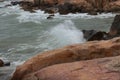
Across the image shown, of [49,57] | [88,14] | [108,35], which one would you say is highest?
[49,57]

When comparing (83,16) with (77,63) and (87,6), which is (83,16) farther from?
(77,63)

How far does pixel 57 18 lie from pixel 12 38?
10843mm

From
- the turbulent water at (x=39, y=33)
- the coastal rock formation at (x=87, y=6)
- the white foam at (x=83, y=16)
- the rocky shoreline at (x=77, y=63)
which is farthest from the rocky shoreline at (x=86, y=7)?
the rocky shoreline at (x=77, y=63)

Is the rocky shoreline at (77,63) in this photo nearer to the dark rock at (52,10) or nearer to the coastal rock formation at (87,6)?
the coastal rock formation at (87,6)

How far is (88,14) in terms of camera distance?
120ft

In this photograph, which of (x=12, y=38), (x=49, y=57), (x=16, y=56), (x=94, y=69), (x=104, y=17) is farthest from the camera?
(x=104, y=17)

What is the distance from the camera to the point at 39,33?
2634 cm

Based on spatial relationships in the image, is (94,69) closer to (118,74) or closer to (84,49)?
(118,74)

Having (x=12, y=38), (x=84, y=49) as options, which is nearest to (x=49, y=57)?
(x=84, y=49)

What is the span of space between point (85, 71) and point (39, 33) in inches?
765

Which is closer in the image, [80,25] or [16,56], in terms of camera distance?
[16,56]

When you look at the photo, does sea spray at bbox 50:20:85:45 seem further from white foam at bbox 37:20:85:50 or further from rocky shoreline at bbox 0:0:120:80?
rocky shoreline at bbox 0:0:120:80

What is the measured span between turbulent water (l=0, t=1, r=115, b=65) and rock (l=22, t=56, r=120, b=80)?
9142 millimetres

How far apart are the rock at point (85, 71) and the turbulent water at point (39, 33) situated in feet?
30.0
